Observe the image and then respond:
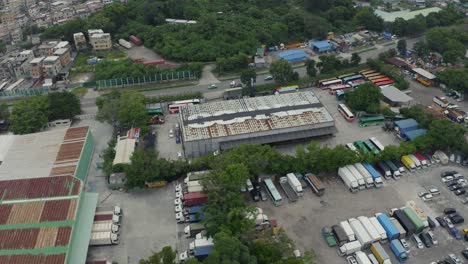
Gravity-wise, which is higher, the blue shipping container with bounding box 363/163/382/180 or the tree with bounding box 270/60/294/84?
the tree with bounding box 270/60/294/84

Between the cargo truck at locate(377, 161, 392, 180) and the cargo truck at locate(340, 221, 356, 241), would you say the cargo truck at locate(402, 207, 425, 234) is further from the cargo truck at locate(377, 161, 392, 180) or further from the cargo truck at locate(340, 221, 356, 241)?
the cargo truck at locate(340, 221, 356, 241)

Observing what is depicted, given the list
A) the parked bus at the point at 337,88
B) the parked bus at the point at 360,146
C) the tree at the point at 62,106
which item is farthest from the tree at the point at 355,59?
the tree at the point at 62,106

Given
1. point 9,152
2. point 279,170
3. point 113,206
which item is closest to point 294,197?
point 279,170

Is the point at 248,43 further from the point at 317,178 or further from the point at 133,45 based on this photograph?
the point at 317,178

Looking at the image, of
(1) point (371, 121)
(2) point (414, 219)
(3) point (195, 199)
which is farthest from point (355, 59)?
(3) point (195, 199)

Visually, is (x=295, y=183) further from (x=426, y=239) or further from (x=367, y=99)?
(x=367, y=99)

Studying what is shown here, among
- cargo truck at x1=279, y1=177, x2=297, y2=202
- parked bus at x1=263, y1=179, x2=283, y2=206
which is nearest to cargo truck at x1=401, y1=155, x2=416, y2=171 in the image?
cargo truck at x1=279, y1=177, x2=297, y2=202

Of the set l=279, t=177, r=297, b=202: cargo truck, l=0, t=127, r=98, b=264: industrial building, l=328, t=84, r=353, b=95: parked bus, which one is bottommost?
l=279, t=177, r=297, b=202: cargo truck
